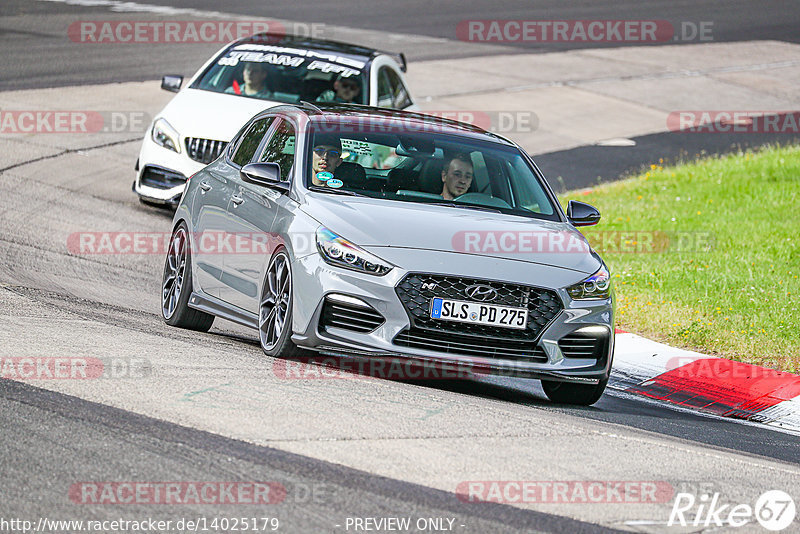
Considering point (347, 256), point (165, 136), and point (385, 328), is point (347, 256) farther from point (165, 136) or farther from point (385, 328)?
point (165, 136)

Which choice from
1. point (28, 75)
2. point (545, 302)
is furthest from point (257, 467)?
point (28, 75)

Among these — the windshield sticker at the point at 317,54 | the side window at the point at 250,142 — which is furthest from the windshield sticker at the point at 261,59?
the side window at the point at 250,142

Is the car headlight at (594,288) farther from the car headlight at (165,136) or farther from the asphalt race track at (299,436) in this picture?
the car headlight at (165,136)

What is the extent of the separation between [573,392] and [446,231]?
149 cm

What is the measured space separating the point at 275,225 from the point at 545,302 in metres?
1.83

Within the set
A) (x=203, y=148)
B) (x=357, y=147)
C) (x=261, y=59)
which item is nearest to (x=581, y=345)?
(x=357, y=147)

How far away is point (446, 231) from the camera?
8070 mm

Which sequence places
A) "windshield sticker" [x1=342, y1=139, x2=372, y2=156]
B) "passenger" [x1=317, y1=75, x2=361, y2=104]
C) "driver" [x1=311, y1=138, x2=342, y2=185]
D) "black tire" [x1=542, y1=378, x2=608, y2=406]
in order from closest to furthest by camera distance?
"black tire" [x1=542, y1=378, x2=608, y2=406] → "driver" [x1=311, y1=138, x2=342, y2=185] → "windshield sticker" [x1=342, y1=139, x2=372, y2=156] → "passenger" [x1=317, y1=75, x2=361, y2=104]

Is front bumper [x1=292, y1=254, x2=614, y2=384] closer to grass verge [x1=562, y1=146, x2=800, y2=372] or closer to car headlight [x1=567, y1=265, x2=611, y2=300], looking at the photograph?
car headlight [x1=567, y1=265, x2=611, y2=300]

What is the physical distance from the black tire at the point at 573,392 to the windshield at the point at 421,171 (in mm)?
1158

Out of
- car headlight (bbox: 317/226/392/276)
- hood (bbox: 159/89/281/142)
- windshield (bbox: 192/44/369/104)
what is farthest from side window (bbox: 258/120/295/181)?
windshield (bbox: 192/44/369/104)

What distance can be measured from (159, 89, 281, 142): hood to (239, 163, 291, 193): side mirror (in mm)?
5197

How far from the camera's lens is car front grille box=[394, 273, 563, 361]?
7684 mm

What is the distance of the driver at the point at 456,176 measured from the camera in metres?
8.92
